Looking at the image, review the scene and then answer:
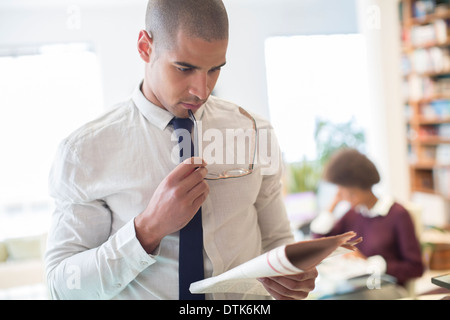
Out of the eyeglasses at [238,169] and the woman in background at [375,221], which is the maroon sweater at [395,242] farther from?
the eyeglasses at [238,169]

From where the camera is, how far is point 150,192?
681 mm

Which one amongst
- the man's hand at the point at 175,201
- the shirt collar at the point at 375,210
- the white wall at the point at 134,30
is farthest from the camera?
the shirt collar at the point at 375,210

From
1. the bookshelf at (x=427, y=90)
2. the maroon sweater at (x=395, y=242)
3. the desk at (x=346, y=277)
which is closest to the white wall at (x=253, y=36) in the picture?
the desk at (x=346, y=277)

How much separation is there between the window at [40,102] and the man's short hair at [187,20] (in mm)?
197

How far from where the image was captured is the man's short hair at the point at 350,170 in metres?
1.84

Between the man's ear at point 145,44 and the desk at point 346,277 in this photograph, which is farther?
the desk at point 346,277

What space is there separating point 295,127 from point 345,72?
13.9 inches

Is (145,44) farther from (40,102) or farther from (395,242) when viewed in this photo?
(395,242)

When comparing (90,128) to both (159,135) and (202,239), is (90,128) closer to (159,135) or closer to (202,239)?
(159,135)

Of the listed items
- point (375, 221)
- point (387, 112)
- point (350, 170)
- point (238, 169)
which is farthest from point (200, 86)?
point (387, 112)

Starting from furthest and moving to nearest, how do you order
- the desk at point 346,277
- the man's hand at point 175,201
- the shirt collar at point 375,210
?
the shirt collar at point 375,210, the desk at point 346,277, the man's hand at point 175,201

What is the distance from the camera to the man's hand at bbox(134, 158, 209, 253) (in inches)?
23.3

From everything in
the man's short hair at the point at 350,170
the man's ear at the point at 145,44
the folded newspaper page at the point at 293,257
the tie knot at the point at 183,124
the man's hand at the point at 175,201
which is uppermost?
the man's ear at the point at 145,44
